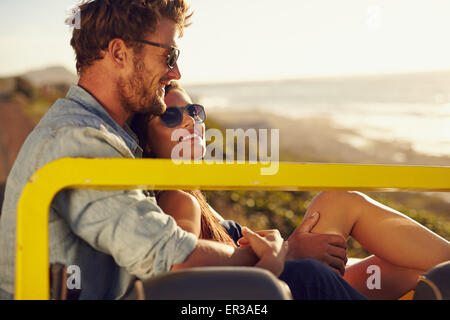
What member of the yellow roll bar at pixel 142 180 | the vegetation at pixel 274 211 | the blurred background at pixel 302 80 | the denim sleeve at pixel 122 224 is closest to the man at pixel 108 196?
the denim sleeve at pixel 122 224

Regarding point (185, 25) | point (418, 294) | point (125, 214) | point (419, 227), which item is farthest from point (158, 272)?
point (185, 25)

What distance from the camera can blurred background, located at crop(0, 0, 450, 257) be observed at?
23.9ft

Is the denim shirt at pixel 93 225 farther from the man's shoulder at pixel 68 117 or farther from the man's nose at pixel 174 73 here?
the man's nose at pixel 174 73

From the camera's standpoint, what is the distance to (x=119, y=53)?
2.10 m

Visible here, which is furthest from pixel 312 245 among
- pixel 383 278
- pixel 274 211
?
pixel 274 211

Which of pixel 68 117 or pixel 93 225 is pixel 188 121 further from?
pixel 93 225

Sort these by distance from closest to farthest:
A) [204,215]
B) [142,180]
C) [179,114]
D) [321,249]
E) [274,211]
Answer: [142,180]
[321,249]
[204,215]
[179,114]
[274,211]

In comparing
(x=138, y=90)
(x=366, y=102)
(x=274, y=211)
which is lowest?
(x=138, y=90)

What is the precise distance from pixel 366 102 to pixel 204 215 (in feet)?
27.6

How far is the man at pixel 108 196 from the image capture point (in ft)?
4.79

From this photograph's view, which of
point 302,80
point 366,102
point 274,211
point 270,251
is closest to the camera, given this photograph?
point 270,251

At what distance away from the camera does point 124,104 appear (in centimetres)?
212

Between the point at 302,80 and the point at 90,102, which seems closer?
the point at 90,102
